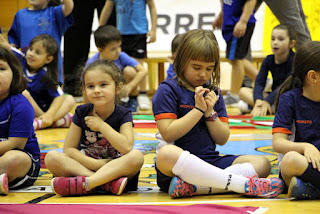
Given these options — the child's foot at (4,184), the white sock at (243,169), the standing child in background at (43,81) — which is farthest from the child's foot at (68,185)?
the standing child in background at (43,81)

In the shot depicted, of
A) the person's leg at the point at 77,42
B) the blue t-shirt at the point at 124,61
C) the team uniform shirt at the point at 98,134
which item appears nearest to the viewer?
the team uniform shirt at the point at 98,134

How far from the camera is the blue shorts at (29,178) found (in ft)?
6.66

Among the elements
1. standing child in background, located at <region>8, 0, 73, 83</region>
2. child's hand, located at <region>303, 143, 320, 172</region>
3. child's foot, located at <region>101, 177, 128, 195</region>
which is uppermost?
standing child in background, located at <region>8, 0, 73, 83</region>

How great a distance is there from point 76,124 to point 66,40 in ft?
13.1

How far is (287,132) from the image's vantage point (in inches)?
77.7

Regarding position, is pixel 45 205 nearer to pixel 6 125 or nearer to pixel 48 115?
pixel 6 125

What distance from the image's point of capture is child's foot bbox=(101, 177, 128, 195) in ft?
6.24

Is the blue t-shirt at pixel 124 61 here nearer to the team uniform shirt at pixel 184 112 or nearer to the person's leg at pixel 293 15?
the person's leg at pixel 293 15

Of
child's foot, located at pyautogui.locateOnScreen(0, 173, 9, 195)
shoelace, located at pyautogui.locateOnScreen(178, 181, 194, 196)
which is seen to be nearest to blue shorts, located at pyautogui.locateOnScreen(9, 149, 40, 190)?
child's foot, located at pyautogui.locateOnScreen(0, 173, 9, 195)

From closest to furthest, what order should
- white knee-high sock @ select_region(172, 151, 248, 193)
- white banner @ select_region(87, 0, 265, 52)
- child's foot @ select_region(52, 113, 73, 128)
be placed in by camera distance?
white knee-high sock @ select_region(172, 151, 248, 193) < child's foot @ select_region(52, 113, 73, 128) < white banner @ select_region(87, 0, 265, 52)

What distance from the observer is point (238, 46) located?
→ 4.76 m

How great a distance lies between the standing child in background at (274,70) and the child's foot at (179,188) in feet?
8.57

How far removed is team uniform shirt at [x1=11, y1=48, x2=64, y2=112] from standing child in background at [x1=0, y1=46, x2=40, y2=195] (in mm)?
1670

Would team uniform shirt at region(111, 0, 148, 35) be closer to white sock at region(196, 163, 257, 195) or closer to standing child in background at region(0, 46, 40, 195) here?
standing child in background at region(0, 46, 40, 195)
